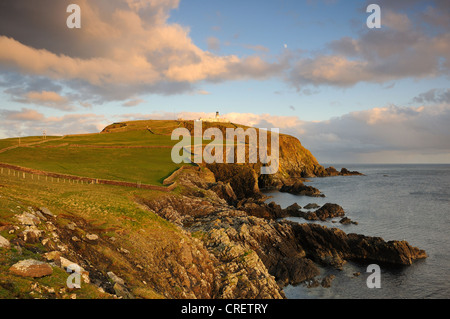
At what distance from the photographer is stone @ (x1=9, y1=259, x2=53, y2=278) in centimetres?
962

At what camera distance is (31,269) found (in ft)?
32.4

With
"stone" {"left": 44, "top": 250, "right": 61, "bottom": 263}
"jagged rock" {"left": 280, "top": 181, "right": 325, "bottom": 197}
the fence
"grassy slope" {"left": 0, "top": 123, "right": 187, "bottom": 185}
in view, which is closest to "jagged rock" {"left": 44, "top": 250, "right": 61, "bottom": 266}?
"stone" {"left": 44, "top": 250, "right": 61, "bottom": 263}

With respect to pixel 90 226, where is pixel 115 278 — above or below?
below

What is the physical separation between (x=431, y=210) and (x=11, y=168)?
77.7 m

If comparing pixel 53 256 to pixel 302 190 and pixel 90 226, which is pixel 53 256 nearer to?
pixel 90 226

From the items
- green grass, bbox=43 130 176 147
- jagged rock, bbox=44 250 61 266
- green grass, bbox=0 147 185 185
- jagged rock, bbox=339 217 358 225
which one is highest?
green grass, bbox=43 130 176 147

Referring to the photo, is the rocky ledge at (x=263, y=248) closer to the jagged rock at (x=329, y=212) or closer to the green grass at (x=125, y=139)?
the jagged rock at (x=329, y=212)

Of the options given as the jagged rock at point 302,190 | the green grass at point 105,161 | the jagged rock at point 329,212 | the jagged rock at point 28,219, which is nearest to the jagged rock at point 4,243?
the jagged rock at point 28,219

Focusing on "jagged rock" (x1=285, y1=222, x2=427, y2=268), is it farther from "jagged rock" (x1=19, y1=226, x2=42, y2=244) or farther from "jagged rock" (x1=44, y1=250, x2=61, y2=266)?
"jagged rock" (x1=19, y1=226, x2=42, y2=244)

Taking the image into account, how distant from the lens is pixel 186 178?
52.8 meters

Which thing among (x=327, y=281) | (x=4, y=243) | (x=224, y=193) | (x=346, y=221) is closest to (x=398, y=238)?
(x=346, y=221)

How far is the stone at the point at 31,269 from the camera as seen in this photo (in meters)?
9.62
